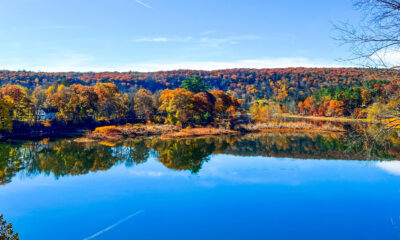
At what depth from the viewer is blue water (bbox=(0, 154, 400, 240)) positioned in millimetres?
10852

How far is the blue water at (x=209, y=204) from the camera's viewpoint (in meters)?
10.9

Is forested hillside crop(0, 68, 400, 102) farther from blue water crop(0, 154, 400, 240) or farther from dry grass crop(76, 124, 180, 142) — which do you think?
blue water crop(0, 154, 400, 240)

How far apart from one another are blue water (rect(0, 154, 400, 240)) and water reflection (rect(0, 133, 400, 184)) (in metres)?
1.69

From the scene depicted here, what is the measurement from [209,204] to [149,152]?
559 inches

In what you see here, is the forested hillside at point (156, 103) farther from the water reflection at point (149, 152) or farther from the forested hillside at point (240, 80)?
the water reflection at point (149, 152)

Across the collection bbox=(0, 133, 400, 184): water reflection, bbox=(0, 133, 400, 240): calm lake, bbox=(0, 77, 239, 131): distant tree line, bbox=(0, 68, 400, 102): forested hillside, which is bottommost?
bbox=(0, 133, 400, 184): water reflection

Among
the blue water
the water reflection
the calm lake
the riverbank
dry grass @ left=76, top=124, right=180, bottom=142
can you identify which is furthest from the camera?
the riverbank

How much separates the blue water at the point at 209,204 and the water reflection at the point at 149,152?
66.4 inches

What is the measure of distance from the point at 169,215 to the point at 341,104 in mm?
63862

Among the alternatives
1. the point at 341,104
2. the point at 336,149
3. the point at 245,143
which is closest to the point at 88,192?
the point at 245,143

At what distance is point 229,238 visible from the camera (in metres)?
10.3

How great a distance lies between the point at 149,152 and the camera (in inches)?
1058

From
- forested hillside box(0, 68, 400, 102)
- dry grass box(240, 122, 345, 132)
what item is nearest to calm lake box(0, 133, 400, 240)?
dry grass box(240, 122, 345, 132)

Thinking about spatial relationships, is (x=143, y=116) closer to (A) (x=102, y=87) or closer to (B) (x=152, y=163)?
(A) (x=102, y=87)
